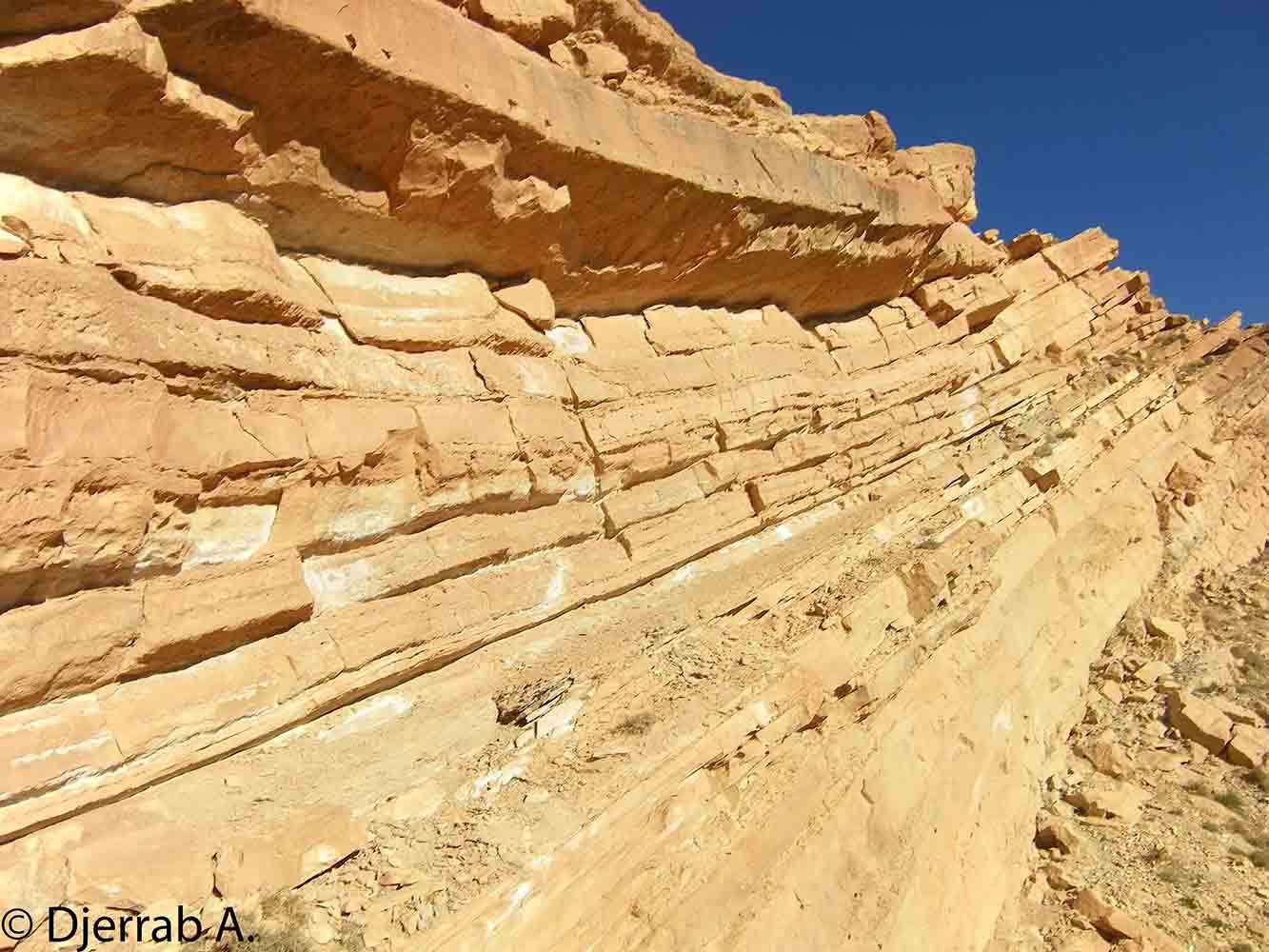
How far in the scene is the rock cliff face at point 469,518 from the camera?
4.42 metres

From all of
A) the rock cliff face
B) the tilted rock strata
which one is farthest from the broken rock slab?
the tilted rock strata

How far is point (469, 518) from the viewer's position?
6.61 meters

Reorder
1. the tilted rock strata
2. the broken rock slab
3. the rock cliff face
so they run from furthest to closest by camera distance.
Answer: the broken rock slab
the tilted rock strata
the rock cliff face

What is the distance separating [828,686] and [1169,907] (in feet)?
13.9

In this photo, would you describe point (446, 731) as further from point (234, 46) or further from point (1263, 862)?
point (1263, 862)

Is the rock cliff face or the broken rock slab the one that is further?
the broken rock slab

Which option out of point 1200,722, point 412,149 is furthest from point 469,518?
point 1200,722

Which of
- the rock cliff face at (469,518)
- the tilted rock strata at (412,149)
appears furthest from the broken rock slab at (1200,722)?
the tilted rock strata at (412,149)

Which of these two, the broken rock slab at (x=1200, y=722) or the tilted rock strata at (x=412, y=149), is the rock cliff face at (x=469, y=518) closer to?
the tilted rock strata at (x=412, y=149)

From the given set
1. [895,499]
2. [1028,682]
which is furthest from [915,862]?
[895,499]

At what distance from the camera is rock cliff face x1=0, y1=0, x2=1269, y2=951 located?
4.42m

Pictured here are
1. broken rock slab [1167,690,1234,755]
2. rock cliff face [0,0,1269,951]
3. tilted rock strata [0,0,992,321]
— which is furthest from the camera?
broken rock slab [1167,690,1234,755]

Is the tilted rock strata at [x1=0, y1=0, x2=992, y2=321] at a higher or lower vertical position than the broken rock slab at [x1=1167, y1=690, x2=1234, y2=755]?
higher

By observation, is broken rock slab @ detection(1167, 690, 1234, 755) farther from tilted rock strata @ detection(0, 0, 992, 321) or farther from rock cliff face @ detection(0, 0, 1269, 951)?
tilted rock strata @ detection(0, 0, 992, 321)
